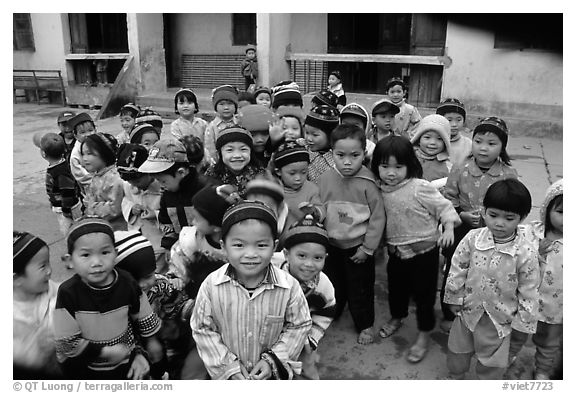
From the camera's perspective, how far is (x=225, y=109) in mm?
4438

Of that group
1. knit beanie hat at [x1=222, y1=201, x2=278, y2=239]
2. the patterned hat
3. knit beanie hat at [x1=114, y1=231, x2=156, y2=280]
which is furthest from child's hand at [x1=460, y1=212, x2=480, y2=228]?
knit beanie hat at [x1=114, y1=231, x2=156, y2=280]

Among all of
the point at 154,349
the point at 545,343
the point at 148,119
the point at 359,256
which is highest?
the point at 148,119

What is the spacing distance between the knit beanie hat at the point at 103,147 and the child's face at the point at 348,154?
163 centimetres

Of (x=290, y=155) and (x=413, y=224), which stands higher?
(x=290, y=155)

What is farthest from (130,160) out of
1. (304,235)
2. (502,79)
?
(502,79)

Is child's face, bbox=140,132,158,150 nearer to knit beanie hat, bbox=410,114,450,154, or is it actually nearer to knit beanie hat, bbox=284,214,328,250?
knit beanie hat, bbox=284,214,328,250

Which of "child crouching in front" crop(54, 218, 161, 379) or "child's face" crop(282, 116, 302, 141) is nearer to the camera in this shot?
"child crouching in front" crop(54, 218, 161, 379)

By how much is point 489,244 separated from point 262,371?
1.23 m

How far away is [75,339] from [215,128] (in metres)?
2.85

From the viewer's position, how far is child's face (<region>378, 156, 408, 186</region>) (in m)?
2.51

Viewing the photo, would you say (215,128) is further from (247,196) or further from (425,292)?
(425,292)

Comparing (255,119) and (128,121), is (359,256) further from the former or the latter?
(128,121)

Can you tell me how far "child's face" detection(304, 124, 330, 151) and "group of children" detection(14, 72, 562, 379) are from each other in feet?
0.03

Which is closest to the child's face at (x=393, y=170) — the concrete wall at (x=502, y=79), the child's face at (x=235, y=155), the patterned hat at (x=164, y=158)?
the child's face at (x=235, y=155)
